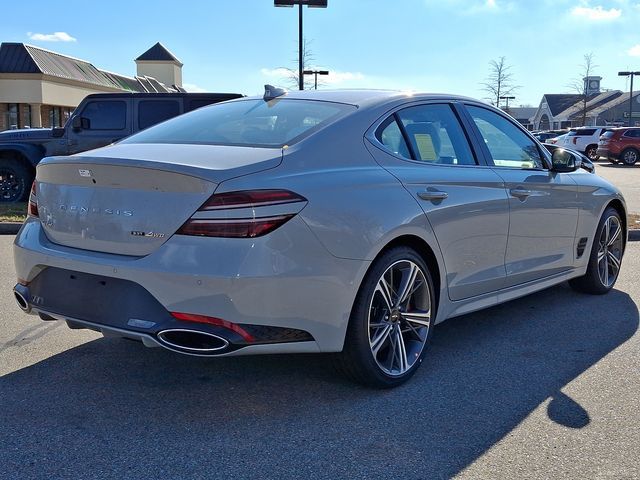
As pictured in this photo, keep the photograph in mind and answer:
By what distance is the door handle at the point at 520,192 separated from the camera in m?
4.53

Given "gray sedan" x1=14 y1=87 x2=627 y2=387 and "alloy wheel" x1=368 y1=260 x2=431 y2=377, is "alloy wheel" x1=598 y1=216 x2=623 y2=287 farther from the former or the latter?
"alloy wheel" x1=368 y1=260 x2=431 y2=377

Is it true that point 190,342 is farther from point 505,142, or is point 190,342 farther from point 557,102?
point 557,102

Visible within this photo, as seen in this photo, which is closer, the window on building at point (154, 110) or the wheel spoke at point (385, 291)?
the wheel spoke at point (385, 291)

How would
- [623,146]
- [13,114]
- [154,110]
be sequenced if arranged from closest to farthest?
[154,110], [623,146], [13,114]

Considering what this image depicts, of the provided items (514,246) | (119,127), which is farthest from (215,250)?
(119,127)

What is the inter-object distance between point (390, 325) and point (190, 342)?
1175 mm

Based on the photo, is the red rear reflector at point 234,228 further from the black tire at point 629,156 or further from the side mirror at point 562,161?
the black tire at point 629,156

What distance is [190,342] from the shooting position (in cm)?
305

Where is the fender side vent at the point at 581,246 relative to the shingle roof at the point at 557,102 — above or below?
below

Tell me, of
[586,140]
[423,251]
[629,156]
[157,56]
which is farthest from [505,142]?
[157,56]

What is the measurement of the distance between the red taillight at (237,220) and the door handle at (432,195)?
1.05 m

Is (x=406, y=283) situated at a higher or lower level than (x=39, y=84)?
lower

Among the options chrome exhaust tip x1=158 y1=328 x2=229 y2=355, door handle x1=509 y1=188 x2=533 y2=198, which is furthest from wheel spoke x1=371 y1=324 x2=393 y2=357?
door handle x1=509 y1=188 x2=533 y2=198

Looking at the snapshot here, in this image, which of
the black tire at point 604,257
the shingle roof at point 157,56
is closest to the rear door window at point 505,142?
the black tire at point 604,257
